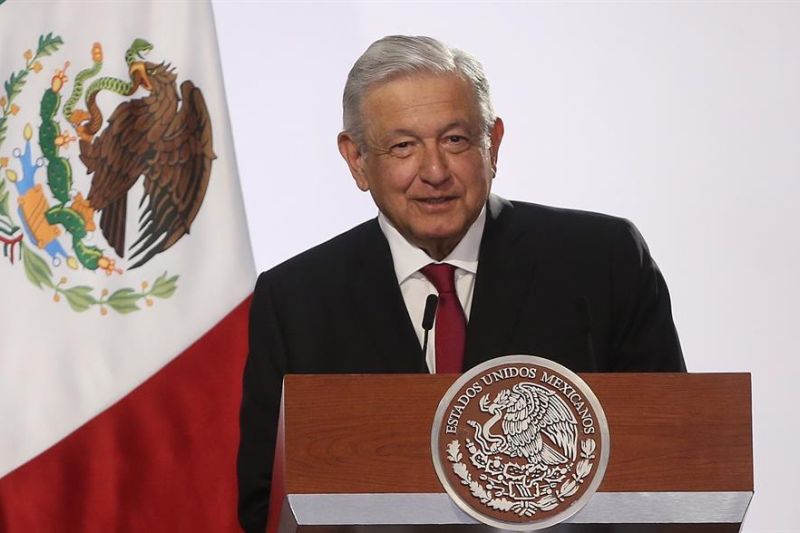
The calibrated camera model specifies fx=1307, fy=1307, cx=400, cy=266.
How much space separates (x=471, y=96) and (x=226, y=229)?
112 cm

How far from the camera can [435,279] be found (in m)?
2.54

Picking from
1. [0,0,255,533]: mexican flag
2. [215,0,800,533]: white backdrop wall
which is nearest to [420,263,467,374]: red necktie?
[215,0,800,533]: white backdrop wall

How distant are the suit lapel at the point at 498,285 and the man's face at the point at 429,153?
0.09 meters

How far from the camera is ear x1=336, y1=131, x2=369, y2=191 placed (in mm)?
2682

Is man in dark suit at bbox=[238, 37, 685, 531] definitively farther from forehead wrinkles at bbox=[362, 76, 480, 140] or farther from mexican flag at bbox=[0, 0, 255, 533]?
mexican flag at bbox=[0, 0, 255, 533]

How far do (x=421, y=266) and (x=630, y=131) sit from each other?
3.47ft

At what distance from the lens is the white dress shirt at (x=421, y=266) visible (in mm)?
2557

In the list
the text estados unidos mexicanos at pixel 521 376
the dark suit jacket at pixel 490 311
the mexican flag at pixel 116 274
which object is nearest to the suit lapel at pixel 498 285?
the dark suit jacket at pixel 490 311

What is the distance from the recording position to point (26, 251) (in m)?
3.37

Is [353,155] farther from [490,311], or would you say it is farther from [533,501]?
[533,501]

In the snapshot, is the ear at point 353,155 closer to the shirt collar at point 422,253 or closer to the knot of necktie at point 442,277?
the shirt collar at point 422,253

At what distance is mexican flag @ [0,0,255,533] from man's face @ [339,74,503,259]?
3.25 feet

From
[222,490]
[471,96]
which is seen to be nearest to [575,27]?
[471,96]

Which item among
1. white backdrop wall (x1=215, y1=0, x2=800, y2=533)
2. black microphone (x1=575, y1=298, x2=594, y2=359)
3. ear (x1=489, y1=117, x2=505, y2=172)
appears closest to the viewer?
black microphone (x1=575, y1=298, x2=594, y2=359)
